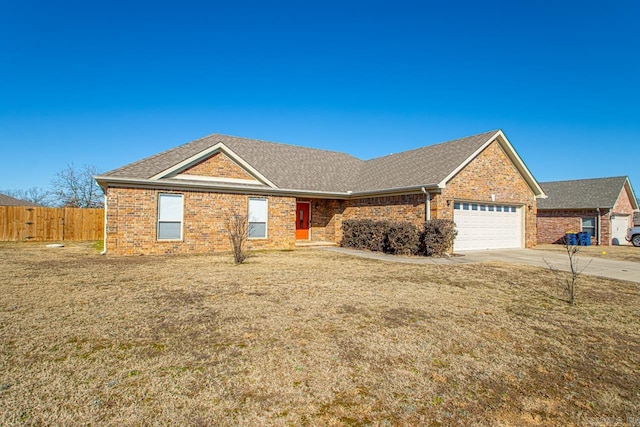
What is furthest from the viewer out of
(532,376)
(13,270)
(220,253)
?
(220,253)

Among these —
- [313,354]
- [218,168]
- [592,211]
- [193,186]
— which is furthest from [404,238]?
[592,211]

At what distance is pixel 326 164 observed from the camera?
20938 mm

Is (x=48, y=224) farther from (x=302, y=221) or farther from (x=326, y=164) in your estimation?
(x=326, y=164)

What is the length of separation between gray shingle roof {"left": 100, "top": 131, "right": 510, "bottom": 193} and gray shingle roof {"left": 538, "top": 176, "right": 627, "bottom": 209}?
12.1 metres

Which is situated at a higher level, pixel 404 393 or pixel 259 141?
pixel 259 141

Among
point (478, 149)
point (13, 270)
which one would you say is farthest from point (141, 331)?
point (478, 149)

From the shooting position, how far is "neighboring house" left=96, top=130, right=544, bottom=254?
42.9 feet

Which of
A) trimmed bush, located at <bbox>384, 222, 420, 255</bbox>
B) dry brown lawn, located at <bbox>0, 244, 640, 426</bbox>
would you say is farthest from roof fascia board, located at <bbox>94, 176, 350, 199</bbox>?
dry brown lawn, located at <bbox>0, 244, 640, 426</bbox>

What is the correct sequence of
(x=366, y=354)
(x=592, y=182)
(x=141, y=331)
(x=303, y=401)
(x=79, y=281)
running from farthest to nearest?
(x=592, y=182)
(x=79, y=281)
(x=141, y=331)
(x=366, y=354)
(x=303, y=401)

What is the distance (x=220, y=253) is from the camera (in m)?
13.9

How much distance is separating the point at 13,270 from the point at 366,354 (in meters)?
10.3

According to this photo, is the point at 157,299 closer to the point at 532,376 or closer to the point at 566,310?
the point at 532,376

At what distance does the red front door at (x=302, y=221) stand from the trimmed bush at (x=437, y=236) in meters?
7.16

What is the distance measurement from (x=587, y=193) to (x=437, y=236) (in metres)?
18.1
